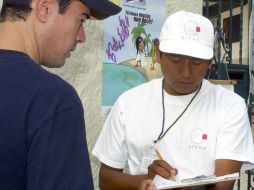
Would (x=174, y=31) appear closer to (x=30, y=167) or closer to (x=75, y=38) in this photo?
(x=75, y=38)

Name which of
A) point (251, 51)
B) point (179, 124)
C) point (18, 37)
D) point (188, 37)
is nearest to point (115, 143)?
point (179, 124)

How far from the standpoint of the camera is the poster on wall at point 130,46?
10.5 ft

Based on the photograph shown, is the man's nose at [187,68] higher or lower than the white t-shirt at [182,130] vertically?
higher

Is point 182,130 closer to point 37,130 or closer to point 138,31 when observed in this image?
point 37,130

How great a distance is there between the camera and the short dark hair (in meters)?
1.31

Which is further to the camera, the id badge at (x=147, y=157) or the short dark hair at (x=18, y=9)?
the id badge at (x=147, y=157)

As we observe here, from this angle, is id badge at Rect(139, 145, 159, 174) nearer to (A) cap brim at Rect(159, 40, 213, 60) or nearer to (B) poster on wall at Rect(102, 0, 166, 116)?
(A) cap brim at Rect(159, 40, 213, 60)

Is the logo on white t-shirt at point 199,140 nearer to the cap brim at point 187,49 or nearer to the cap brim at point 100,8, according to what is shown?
the cap brim at point 187,49

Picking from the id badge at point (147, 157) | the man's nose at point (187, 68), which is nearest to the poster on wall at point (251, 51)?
the man's nose at point (187, 68)

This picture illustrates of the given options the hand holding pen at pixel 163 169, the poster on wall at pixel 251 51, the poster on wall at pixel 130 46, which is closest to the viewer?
the hand holding pen at pixel 163 169

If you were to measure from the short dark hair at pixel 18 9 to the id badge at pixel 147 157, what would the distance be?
1.09 m

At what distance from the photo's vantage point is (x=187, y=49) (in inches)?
91.4

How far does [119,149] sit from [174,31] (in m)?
0.70

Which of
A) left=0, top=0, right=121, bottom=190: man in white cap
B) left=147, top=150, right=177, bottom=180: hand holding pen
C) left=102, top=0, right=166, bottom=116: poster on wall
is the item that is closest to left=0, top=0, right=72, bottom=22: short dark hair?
left=0, top=0, right=121, bottom=190: man in white cap
